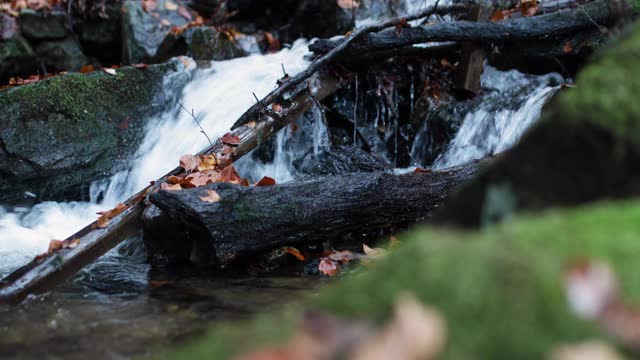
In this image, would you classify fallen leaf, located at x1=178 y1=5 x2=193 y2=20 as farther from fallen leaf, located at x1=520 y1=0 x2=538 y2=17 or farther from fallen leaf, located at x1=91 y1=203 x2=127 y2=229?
fallen leaf, located at x1=91 y1=203 x2=127 y2=229

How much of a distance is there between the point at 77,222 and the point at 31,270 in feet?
7.73

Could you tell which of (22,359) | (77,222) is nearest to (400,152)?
(77,222)

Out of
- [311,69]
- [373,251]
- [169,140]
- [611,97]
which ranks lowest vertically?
[373,251]

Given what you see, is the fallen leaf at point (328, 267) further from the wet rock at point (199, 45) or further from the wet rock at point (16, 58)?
the wet rock at point (16, 58)

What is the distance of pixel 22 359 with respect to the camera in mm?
2777

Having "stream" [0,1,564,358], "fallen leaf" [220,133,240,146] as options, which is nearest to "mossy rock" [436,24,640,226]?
"stream" [0,1,564,358]

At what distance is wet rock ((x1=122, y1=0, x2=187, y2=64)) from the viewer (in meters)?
9.49

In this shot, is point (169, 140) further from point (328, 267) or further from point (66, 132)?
point (328, 267)

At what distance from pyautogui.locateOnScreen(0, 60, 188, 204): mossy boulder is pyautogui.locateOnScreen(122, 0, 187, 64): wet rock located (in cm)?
245

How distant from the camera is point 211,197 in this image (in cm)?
411

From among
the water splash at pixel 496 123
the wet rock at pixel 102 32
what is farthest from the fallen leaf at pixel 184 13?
the water splash at pixel 496 123

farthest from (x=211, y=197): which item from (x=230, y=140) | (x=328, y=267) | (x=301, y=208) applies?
(x=230, y=140)

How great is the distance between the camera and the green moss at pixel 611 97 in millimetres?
1490

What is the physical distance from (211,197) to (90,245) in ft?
Result: 2.85
